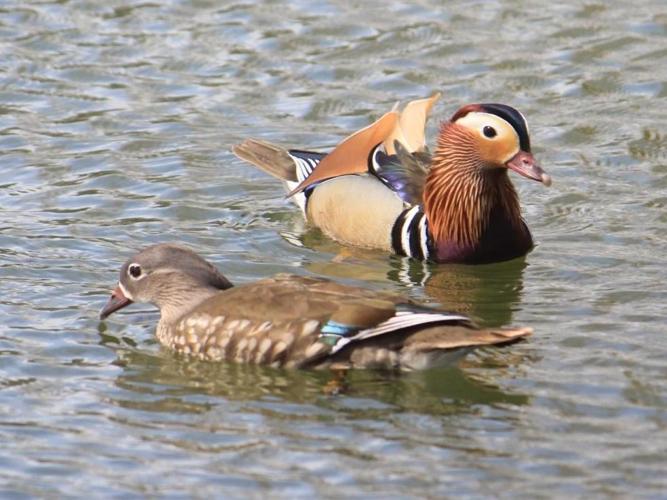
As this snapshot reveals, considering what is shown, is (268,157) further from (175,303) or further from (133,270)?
(175,303)

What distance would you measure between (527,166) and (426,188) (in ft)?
3.47

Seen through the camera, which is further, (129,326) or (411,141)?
(411,141)

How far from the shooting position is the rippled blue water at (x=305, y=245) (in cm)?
754

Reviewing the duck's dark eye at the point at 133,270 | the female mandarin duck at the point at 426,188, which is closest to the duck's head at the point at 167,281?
the duck's dark eye at the point at 133,270

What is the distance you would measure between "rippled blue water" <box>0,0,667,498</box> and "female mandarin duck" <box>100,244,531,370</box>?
119 millimetres

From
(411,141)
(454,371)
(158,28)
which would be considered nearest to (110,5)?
(158,28)

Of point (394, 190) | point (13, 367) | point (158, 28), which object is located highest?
point (158, 28)

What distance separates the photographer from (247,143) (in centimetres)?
1216

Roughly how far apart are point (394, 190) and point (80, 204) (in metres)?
2.17

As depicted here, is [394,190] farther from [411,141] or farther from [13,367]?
[13,367]

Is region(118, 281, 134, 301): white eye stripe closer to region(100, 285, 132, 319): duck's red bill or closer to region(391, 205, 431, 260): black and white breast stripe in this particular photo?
region(100, 285, 132, 319): duck's red bill

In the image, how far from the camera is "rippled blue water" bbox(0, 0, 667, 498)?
7543mm

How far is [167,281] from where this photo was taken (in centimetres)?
925

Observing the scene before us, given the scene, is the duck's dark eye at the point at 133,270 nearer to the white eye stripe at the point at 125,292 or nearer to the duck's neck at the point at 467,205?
the white eye stripe at the point at 125,292
